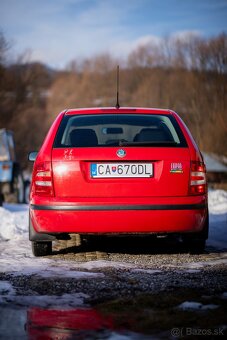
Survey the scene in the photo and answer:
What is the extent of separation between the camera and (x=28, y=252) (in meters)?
5.78

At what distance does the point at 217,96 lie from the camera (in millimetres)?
22719

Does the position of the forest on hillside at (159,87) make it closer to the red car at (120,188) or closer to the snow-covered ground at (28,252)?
the snow-covered ground at (28,252)

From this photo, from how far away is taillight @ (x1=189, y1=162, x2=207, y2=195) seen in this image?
16.6 feet

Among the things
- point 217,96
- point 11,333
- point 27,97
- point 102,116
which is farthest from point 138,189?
point 27,97

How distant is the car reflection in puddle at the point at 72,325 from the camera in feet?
9.31

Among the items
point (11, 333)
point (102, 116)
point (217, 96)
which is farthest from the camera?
point (217, 96)

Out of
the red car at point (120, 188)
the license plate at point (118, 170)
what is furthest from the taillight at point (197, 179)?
the license plate at point (118, 170)

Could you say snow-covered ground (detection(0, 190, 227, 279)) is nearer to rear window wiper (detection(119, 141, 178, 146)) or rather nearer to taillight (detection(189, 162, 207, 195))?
taillight (detection(189, 162, 207, 195))

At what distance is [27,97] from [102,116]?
32.7m

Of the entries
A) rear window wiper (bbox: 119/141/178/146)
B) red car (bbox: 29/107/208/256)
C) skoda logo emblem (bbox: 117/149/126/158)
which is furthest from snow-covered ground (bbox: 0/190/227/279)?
rear window wiper (bbox: 119/141/178/146)

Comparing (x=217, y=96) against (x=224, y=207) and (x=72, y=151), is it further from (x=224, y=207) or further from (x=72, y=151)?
(x=72, y=151)

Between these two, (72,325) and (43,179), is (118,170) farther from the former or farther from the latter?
(72,325)

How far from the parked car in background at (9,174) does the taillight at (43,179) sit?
36.2 ft

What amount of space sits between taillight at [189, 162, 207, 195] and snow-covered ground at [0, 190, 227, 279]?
64cm
